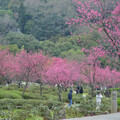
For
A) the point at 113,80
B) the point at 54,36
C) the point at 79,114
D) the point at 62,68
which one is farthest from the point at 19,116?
the point at 54,36

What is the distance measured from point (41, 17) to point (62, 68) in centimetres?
4991

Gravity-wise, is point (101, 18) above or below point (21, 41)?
below

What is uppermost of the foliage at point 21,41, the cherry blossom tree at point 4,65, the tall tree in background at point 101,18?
the foliage at point 21,41

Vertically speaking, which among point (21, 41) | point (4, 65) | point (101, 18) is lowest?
point (4, 65)

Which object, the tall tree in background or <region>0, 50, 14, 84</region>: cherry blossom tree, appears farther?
<region>0, 50, 14, 84</region>: cherry blossom tree

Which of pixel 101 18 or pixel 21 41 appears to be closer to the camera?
pixel 101 18

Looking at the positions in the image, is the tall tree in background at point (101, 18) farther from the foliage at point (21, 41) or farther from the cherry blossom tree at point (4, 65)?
the foliage at point (21, 41)

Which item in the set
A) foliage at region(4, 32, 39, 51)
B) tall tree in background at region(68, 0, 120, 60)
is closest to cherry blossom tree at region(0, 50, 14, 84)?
tall tree in background at region(68, 0, 120, 60)

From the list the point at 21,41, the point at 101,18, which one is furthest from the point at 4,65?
the point at 21,41

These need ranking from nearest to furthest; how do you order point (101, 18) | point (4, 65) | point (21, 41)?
1. point (101, 18)
2. point (4, 65)
3. point (21, 41)

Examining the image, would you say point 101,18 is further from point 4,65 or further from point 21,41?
point 21,41

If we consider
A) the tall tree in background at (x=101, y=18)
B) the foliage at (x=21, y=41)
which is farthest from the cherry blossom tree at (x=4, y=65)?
the foliage at (x=21, y=41)

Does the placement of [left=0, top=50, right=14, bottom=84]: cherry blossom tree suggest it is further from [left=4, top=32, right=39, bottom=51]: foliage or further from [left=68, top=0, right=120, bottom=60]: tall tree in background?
[left=4, top=32, right=39, bottom=51]: foliage

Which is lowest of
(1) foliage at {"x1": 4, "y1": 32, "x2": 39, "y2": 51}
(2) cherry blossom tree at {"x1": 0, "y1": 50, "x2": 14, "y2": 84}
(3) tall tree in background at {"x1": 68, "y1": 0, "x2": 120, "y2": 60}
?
(2) cherry blossom tree at {"x1": 0, "y1": 50, "x2": 14, "y2": 84}
